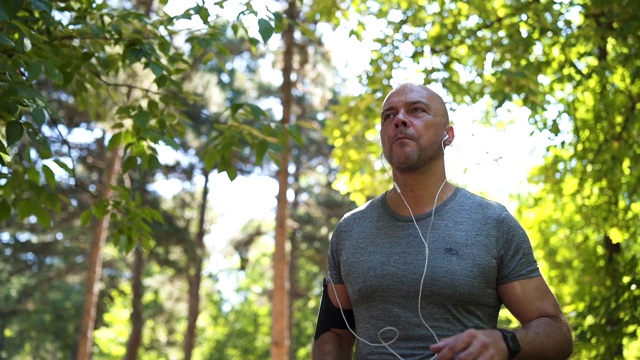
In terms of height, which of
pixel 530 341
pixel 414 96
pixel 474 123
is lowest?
pixel 530 341

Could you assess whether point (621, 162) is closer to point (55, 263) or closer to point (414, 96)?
point (414, 96)

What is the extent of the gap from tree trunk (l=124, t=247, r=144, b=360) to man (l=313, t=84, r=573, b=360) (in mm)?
22591

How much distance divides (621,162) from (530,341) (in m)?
5.21

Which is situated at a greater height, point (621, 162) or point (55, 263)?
point (55, 263)

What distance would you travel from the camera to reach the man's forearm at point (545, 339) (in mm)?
2686

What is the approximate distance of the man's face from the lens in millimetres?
2973

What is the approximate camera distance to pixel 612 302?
22.7 ft

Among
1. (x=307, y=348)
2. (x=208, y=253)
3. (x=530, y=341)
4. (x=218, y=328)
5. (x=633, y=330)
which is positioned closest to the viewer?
(x=530, y=341)

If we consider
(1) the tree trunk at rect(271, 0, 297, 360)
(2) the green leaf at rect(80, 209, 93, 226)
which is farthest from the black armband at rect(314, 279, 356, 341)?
(1) the tree trunk at rect(271, 0, 297, 360)

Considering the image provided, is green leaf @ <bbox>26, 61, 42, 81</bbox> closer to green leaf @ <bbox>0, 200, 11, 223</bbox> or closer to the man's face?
green leaf @ <bbox>0, 200, 11, 223</bbox>

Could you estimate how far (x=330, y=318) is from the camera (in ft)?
10.4

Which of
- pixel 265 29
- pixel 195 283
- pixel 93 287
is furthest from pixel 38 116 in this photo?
pixel 195 283

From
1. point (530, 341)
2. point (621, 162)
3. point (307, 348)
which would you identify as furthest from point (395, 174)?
point (307, 348)

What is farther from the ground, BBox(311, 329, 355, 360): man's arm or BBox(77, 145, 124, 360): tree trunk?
BBox(77, 145, 124, 360): tree trunk
